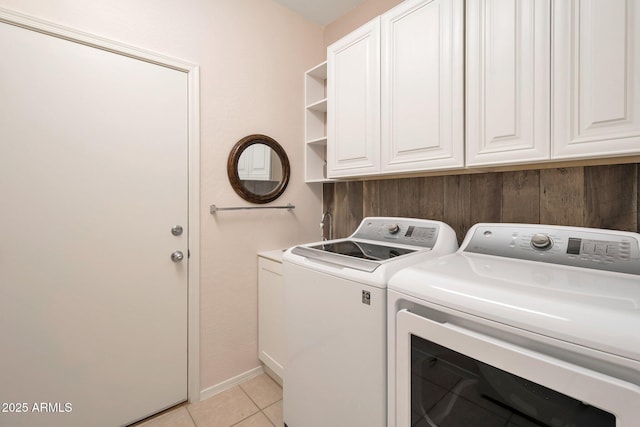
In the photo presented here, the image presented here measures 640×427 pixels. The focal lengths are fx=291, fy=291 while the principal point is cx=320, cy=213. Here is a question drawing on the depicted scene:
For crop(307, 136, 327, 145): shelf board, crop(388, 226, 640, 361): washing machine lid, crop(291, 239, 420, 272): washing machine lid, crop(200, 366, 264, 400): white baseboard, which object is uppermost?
crop(307, 136, 327, 145): shelf board

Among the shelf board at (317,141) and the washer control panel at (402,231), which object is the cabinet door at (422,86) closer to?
the washer control panel at (402,231)

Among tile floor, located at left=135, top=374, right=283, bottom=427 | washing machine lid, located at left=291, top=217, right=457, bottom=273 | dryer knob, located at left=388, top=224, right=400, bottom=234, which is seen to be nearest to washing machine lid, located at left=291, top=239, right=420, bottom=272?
washing machine lid, located at left=291, top=217, right=457, bottom=273

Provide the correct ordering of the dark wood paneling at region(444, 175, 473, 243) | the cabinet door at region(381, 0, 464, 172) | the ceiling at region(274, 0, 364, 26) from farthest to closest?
the ceiling at region(274, 0, 364, 26) < the dark wood paneling at region(444, 175, 473, 243) < the cabinet door at region(381, 0, 464, 172)

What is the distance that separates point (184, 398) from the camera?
5.77 ft

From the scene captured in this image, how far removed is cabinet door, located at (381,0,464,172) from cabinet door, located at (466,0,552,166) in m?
0.06

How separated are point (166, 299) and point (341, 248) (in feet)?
3.46

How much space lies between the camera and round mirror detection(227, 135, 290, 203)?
1914 mm

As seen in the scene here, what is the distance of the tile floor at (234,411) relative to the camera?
64.0 inches

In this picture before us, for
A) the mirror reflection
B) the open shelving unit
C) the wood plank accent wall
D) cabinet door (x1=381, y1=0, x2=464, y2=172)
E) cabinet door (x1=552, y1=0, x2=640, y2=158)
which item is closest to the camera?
cabinet door (x1=552, y1=0, x2=640, y2=158)

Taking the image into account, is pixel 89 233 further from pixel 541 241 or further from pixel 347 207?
pixel 541 241

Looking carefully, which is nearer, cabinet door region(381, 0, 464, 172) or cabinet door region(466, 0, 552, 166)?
cabinet door region(466, 0, 552, 166)

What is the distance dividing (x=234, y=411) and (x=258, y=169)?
150cm

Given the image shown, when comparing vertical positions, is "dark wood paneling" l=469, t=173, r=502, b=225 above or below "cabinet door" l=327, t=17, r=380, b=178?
below

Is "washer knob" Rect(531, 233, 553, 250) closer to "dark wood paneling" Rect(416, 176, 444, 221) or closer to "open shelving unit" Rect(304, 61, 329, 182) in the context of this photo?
"dark wood paneling" Rect(416, 176, 444, 221)
